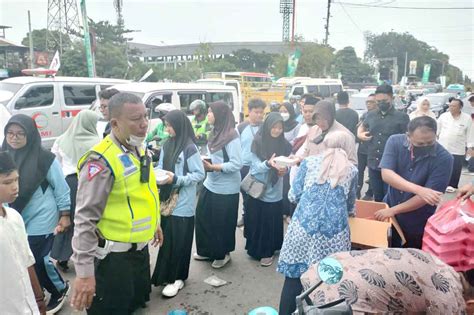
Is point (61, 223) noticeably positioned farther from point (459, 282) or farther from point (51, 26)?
point (51, 26)

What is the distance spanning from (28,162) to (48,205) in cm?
37

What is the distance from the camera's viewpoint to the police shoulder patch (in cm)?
191

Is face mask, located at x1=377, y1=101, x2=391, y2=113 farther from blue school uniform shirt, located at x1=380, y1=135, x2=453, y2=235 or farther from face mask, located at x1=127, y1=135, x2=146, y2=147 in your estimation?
face mask, located at x1=127, y1=135, x2=146, y2=147

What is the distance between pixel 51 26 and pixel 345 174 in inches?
1309

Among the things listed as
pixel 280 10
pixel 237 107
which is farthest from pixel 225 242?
pixel 280 10

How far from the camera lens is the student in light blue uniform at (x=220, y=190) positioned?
3.81 meters

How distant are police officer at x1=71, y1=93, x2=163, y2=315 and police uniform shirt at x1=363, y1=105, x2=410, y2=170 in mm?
3847

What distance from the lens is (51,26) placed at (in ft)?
97.6

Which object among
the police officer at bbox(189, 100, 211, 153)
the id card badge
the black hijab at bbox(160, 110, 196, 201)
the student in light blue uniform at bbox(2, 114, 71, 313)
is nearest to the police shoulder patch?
the id card badge

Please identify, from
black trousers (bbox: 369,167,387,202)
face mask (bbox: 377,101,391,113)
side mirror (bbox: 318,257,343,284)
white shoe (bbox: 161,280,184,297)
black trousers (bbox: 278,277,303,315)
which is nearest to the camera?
side mirror (bbox: 318,257,343,284)

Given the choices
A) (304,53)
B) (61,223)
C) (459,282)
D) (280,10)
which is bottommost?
(61,223)

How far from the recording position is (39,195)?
9.49ft

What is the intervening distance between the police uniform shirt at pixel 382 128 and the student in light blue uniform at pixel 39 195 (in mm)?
4027

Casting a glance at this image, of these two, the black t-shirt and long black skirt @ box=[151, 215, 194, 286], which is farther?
the black t-shirt
